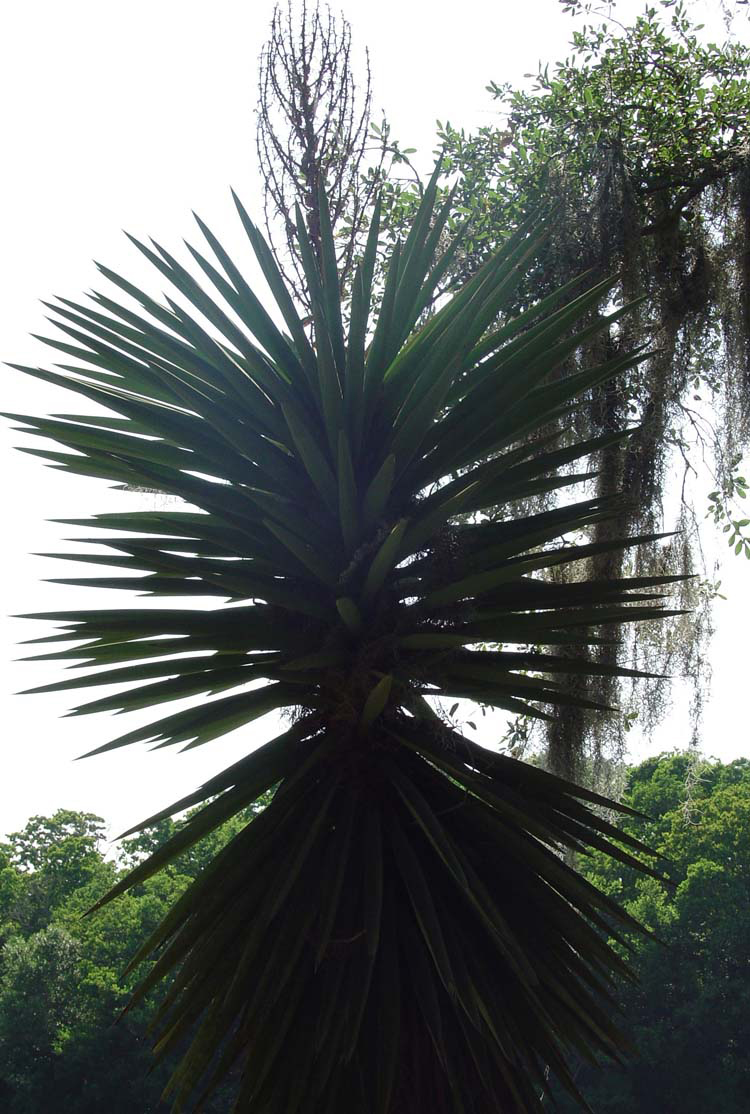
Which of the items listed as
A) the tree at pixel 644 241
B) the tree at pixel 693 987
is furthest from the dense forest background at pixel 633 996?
the tree at pixel 644 241

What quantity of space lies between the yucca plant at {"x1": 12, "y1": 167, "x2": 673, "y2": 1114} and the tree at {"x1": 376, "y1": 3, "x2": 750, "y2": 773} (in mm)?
1143

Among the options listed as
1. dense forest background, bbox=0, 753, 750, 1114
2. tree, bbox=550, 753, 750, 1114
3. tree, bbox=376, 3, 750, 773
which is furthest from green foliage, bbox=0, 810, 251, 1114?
tree, bbox=376, 3, 750, 773

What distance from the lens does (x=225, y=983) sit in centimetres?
306

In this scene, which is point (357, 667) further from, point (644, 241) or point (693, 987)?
point (693, 987)

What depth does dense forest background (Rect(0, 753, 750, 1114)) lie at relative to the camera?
1997 cm

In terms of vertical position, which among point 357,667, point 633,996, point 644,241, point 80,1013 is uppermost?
point 644,241

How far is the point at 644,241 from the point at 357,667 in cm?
285

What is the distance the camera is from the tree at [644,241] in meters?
4.79

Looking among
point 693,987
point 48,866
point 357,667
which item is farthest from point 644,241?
point 48,866

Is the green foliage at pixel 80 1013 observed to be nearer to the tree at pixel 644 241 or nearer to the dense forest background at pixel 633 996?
the dense forest background at pixel 633 996

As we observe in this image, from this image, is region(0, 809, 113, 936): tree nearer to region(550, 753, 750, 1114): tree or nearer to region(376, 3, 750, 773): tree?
region(550, 753, 750, 1114): tree

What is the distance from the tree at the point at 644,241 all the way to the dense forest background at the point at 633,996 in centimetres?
1566

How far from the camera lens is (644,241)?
16.6 ft

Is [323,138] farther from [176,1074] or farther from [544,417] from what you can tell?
[176,1074]
